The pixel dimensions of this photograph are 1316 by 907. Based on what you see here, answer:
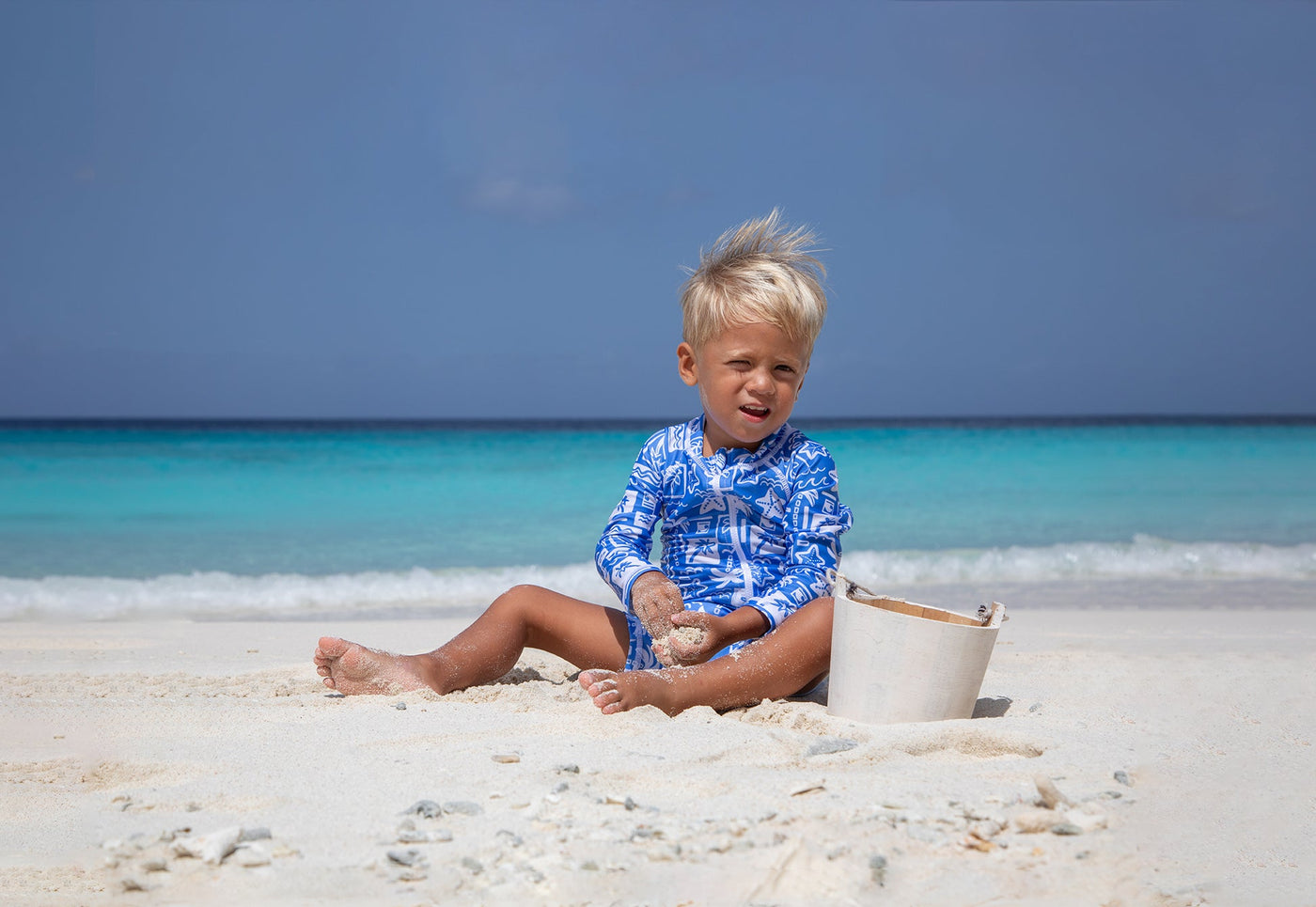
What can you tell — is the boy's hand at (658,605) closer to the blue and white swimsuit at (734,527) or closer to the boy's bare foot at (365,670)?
the blue and white swimsuit at (734,527)

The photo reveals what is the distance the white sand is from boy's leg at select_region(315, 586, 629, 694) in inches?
3.2

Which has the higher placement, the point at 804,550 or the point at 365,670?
the point at 804,550

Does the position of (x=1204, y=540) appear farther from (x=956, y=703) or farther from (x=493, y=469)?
(x=493, y=469)

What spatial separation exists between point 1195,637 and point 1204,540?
5.25m

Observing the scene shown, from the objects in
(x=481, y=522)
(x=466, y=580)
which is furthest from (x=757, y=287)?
(x=481, y=522)

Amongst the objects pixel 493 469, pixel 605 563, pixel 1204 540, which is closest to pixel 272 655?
pixel 605 563

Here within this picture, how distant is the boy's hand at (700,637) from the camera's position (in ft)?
8.66

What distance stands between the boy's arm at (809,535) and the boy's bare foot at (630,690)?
0.37 meters

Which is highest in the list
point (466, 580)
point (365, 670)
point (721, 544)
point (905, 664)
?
point (721, 544)

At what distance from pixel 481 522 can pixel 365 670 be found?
334 inches

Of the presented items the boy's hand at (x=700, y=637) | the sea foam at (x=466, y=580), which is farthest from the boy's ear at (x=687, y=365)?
the sea foam at (x=466, y=580)

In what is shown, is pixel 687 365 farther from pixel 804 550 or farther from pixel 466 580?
pixel 466 580

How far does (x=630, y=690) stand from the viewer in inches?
100

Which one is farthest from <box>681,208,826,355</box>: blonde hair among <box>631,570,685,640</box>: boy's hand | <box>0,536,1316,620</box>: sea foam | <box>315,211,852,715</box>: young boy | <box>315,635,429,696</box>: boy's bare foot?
<box>0,536,1316,620</box>: sea foam
